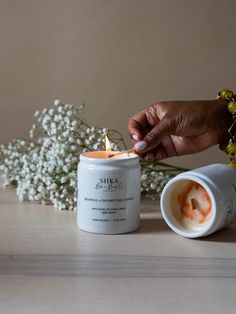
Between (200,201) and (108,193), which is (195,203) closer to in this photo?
(200,201)

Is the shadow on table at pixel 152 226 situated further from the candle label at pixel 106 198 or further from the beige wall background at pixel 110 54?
the beige wall background at pixel 110 54

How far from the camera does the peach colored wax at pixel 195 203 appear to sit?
83 centimetres

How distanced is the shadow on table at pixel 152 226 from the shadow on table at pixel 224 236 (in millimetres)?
78

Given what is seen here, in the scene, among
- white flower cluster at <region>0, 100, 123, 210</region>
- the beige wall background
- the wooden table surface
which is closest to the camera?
the wooden table surface

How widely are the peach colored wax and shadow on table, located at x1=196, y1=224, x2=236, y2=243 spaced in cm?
3

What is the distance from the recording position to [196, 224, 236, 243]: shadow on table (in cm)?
84

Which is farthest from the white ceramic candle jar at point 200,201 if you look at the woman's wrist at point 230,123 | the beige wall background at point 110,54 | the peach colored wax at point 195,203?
the beige wall background at point 110,54

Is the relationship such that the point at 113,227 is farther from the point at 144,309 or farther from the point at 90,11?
the point at 90,11

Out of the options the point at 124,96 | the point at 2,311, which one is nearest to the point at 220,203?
the point at 2,311

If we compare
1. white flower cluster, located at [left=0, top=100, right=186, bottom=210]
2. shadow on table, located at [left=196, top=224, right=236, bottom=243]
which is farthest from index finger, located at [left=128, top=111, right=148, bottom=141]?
shadow on table, located at [left=196, top=224, right=236, bottom=243]

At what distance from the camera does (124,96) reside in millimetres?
1512

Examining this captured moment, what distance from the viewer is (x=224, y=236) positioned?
0.86m

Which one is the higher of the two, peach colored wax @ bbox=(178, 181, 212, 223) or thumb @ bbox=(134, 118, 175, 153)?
thumb @ bbox=(134, 118, 175, 153)

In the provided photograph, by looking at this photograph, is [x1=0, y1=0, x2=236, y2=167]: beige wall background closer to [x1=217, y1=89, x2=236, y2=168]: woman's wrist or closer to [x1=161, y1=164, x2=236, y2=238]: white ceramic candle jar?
[x1=217, y1=89, x2=236, y2=168]: woman's wrist
